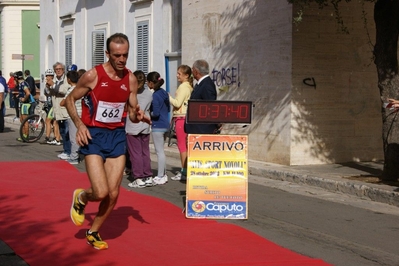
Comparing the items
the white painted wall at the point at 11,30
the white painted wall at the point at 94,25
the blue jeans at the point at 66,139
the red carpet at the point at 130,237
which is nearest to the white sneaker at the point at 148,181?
the red carpet at the point at 130,237

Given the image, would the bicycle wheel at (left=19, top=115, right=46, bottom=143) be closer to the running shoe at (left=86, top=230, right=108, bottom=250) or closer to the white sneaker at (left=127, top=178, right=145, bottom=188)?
the white sneaker at (left=127, top=178, right=145, bottom=188)

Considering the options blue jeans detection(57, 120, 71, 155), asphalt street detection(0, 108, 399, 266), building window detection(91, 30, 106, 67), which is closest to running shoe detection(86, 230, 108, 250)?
asphalt street detection(0, 108, 399, 266)

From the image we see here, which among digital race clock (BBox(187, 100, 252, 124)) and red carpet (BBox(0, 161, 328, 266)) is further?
digital race clock (BBox(187, 100, 252, 124))

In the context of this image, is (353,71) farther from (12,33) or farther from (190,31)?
(12,33)

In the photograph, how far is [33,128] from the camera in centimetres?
2061

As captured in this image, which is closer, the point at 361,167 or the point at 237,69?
the point at 361,167

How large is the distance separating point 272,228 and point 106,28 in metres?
17.6

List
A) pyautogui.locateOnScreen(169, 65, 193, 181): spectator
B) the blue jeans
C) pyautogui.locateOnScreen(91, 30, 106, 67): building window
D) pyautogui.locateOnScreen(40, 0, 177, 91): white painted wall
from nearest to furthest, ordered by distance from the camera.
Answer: pyautogui.locateOnScreen(169, 65, 193, 181): spectator → the blue jeans → pyautogui.locateOnScreen(40, 0, 177, 91): white painted wall → pyautogui.locateOnScreen(91, 30, 106, 67): building window

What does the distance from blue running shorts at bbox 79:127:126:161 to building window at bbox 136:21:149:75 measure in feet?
50.5

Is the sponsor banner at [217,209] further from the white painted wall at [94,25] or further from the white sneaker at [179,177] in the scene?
the white painted wall at [94,25]

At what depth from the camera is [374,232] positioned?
30.7 feet

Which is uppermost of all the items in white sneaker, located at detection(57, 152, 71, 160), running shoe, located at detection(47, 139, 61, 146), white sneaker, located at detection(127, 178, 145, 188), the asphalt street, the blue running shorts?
the blue running shorts

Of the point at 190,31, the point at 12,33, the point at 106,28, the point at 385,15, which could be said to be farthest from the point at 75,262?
the point at 12,33

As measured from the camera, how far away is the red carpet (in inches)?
298
